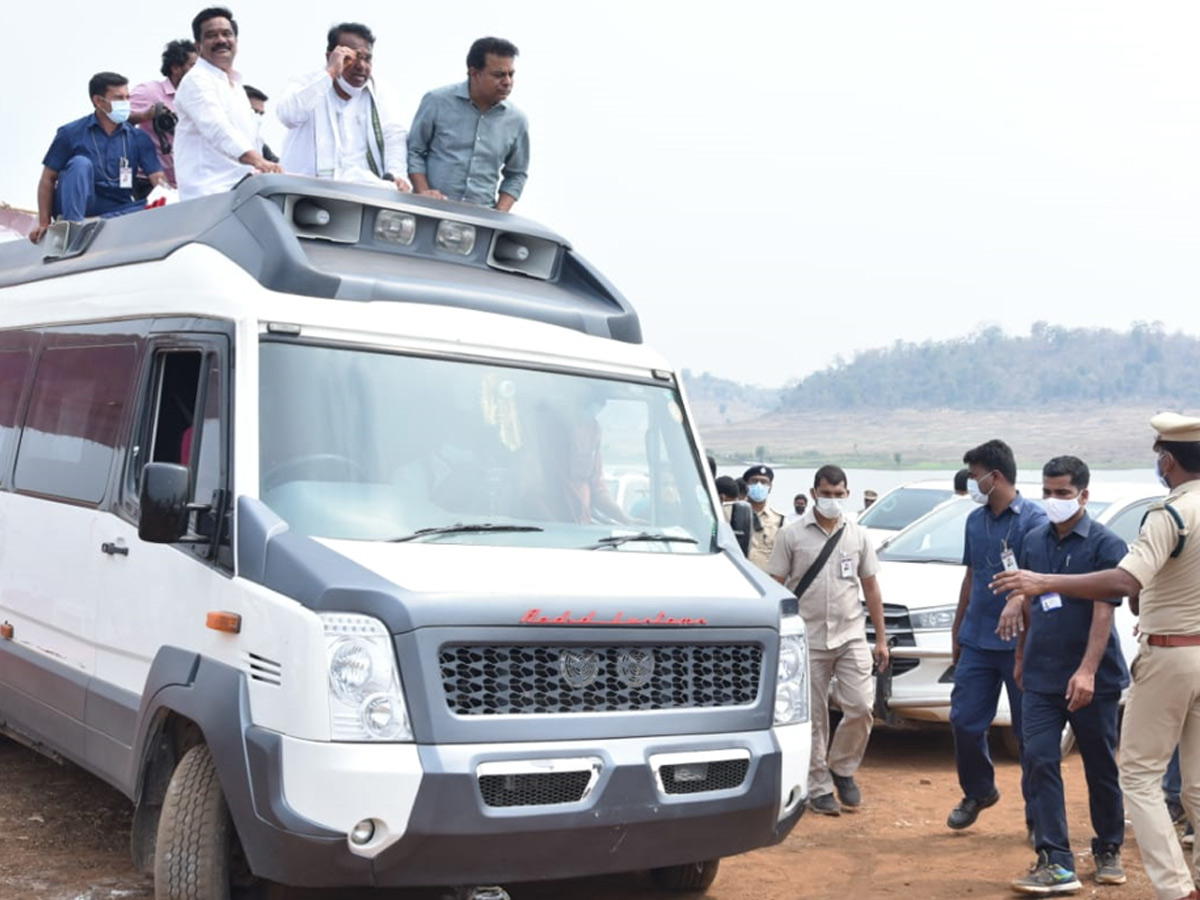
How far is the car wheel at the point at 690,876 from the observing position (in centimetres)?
685

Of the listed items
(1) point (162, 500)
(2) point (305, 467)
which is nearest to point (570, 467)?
(2) point (305, 467)

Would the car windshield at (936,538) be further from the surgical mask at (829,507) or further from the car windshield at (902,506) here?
the car windshield at (902,506)

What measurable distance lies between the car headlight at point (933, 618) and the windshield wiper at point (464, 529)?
472cm

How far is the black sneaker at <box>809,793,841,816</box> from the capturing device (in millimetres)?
8859

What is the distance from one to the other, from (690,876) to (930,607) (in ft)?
12.8

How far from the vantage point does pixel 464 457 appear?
6.18 m

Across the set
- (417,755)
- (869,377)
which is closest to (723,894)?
(417,755)

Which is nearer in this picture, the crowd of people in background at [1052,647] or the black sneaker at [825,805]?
the crowd of people in background at [1052,647]

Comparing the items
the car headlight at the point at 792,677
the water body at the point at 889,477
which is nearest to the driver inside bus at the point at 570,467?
the car headlight at the point at 792,677

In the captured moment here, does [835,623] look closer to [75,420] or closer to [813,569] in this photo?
[813,569]

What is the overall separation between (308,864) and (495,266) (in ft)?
9.64

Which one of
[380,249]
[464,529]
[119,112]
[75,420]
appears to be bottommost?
[464,529]

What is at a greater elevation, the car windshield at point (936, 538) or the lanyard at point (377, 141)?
the lanyard at point (377, 141)

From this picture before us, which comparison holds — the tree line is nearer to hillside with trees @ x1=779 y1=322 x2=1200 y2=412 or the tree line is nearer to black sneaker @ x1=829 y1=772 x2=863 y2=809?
hillside with trees @ x1=779 y1=322 x2=1200 y2=412
